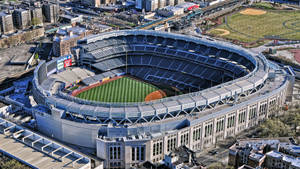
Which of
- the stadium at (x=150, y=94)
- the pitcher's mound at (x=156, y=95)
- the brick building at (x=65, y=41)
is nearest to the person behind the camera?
the stadium at (x=150, y=94)

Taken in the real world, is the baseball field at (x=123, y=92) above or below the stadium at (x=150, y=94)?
below

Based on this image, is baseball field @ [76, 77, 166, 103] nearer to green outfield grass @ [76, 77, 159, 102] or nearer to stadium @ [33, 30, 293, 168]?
green outfield grass @ [76, 77, 159, 102]

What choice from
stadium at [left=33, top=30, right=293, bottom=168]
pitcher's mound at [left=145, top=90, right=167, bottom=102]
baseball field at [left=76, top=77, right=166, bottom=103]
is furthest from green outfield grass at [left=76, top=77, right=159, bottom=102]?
pitcher's mound at [left=145, top=90, right=167, bottom=102]

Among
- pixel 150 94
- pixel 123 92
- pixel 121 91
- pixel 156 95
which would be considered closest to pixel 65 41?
pixel 121 91

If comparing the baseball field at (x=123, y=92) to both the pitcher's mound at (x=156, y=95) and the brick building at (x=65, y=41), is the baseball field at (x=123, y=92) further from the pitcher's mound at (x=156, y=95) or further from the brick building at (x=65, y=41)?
the brick building at (x=65, y=41)

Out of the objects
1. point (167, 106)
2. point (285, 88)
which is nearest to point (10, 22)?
point (167, 106)

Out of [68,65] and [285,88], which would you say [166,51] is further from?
[285,88]

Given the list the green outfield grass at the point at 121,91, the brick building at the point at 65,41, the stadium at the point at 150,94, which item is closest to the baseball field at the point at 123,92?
the green outfield grass at the point at 121,91
